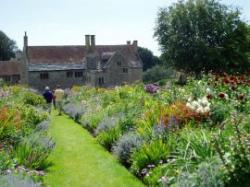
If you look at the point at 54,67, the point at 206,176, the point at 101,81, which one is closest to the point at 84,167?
the point at 206,176

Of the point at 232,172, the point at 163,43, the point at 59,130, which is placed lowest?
the point at 59,130

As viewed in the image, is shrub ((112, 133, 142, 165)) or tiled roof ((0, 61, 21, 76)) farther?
tiled roof ((0, 61, 21, 76))

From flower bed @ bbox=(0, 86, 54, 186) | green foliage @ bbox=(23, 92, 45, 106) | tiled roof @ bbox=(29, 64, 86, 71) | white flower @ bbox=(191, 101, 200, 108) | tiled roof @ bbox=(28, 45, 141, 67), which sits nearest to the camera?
flower bed @ bbox=(0, 86, 54, 186)

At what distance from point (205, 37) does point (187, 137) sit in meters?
37.0

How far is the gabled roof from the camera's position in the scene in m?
66.8

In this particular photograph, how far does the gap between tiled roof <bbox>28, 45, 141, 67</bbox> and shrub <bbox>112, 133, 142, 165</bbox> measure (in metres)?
49.4

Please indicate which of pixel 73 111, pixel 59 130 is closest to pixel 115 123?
pixel 59 130

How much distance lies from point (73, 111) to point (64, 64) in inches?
1499

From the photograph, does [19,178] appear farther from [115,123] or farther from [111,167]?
[115,123]

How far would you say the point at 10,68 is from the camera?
67.6 metres

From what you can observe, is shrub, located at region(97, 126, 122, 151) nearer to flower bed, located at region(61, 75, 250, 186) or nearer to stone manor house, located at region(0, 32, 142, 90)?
flower bed, located at region(61, 75, 250, 186)

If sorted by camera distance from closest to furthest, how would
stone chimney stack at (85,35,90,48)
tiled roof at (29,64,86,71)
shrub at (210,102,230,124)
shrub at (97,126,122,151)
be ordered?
shrub at (210,102,230,124), shrub at (97,126,122,151), tiled roof at (29,64,86,71), stone chimney stack at (85,35,90,48)

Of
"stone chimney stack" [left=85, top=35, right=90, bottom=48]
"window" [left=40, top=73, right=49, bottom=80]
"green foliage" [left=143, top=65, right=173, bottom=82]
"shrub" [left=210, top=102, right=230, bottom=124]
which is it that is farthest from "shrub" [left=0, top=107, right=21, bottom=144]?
"green foliage" [left=143, top=65, right=173, bottom=82]

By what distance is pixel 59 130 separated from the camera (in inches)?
721
